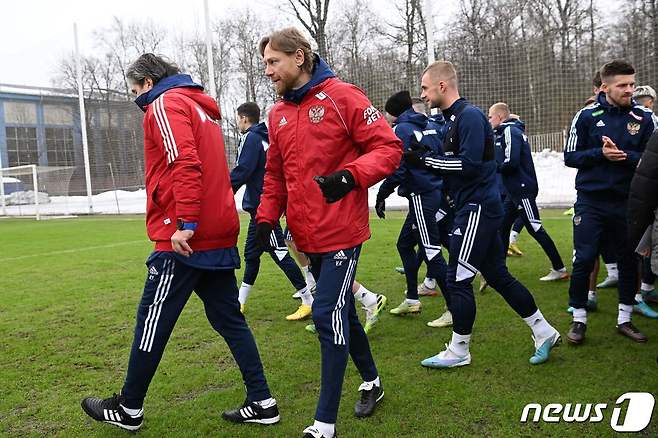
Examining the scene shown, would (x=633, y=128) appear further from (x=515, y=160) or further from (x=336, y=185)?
(x=336, y=185)

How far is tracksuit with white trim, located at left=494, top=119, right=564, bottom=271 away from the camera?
6895 millimetres

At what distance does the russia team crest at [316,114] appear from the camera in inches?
123

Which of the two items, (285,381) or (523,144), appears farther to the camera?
(523,144)

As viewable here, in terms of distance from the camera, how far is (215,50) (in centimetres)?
2759

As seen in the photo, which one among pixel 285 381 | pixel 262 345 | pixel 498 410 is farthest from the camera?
Answer: pixel 262 345

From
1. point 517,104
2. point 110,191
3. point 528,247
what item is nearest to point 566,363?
point 528,247

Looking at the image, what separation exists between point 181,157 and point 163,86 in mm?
519

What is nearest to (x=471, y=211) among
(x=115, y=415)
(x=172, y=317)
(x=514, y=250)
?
Answer: (x=172, y=317)

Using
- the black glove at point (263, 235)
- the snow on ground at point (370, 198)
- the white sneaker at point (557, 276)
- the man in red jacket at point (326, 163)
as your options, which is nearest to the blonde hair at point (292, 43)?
the man in red jacket at point (326, 163)

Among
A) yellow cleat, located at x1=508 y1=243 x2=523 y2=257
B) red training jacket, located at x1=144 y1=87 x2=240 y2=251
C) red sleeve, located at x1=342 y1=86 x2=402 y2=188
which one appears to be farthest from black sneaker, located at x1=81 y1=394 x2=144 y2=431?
yellow cleat, located at x1=508 y1=243 x2=523 y2=257

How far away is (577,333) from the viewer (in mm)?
4586

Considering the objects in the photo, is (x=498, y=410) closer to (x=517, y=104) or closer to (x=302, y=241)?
(x=302, y=241)

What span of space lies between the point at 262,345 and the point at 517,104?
1353 centimetres

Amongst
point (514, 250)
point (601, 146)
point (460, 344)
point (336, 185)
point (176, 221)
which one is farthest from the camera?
point (514, 250)
